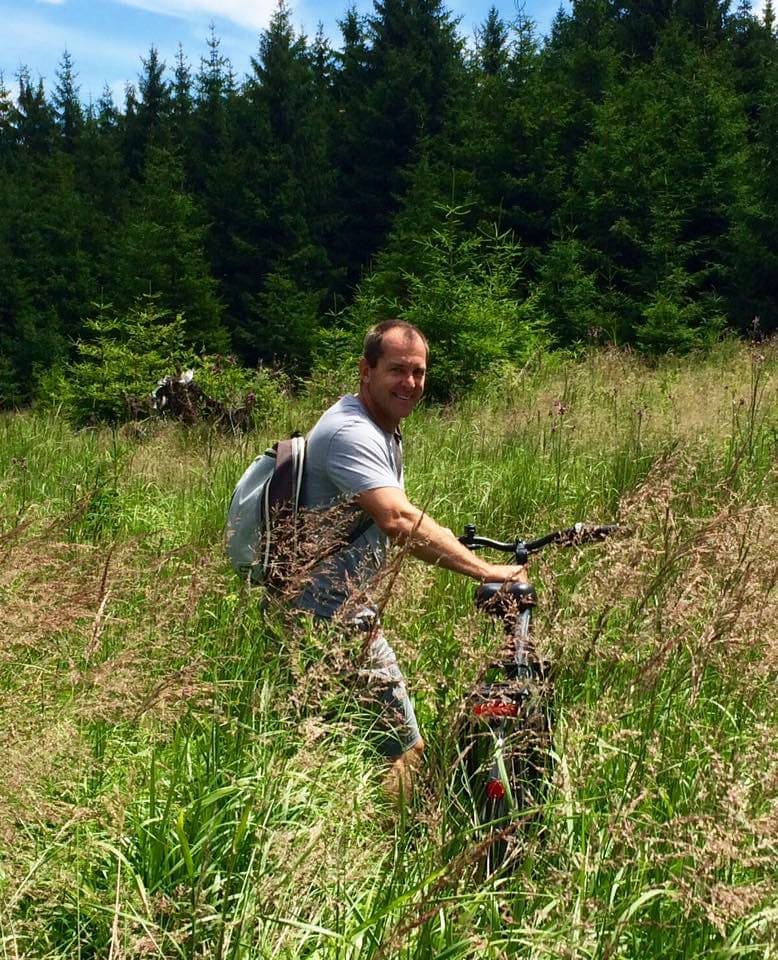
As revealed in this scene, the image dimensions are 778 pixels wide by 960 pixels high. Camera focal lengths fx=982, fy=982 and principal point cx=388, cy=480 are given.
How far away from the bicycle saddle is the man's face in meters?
0.99

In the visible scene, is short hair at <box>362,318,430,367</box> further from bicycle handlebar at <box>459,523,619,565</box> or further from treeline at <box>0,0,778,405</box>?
treeline at <box>0,0,778,405</box>

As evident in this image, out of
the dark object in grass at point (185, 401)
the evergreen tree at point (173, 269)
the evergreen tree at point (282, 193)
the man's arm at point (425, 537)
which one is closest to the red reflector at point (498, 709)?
the man's arm at point (425, 537)

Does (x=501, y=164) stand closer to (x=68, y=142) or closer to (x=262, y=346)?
(x=262, y=346)

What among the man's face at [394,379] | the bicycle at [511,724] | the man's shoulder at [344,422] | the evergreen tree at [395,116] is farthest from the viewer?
the evergreen tree at [395,116]

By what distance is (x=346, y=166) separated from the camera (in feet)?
102

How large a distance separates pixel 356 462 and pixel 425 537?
0.43 m

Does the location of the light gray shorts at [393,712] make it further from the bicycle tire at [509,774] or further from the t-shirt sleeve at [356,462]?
the t-shirt sleeve at [356,462]

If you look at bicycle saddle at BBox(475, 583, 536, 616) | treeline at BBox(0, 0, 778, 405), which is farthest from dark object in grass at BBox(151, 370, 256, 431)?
bicycle saddle at BBox(475, 583, 536, 616)

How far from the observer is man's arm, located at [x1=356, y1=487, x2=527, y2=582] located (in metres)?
2.87

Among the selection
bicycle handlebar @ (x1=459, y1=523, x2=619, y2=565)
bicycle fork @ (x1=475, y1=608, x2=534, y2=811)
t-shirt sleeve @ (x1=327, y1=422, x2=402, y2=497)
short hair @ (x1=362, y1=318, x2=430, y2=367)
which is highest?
short hair @ (x1=362, y1=318, x2=430, y2=367)

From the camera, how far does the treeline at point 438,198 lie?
17875 mm

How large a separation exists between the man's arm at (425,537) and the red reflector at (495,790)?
0.55 metres

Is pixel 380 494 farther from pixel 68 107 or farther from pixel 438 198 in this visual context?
pixel 68 107

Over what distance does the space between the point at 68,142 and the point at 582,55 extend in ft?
97.1
